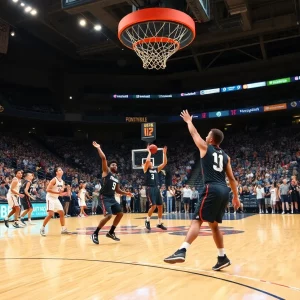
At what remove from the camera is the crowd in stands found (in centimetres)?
2120

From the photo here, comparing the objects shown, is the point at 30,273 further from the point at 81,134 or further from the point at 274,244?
the point at 81,134

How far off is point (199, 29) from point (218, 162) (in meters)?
19.3

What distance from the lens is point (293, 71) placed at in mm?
29594

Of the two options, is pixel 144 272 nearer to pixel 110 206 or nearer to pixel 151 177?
pixel 110 206

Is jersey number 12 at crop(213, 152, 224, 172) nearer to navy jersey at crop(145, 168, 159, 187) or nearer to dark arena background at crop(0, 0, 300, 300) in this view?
dark arena background at crop(0, 0, 300, 300)

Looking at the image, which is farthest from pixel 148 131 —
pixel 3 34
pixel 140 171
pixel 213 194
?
pixel 213 194

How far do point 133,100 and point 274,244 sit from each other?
28360 millimetres

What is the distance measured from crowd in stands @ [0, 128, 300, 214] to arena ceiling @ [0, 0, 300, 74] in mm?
6924

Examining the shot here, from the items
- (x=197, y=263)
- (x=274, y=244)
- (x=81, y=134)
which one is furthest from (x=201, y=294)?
(x=81, y=134)

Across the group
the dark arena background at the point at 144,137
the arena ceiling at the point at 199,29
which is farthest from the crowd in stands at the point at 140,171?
the arena ceiling at the point at 199,29

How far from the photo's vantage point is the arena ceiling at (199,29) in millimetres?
19500

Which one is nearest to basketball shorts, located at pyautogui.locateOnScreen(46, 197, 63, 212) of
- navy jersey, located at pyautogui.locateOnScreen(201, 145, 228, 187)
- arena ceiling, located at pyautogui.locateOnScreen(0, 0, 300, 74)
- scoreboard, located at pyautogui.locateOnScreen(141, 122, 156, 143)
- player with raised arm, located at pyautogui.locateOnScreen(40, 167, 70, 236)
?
player with raised arm, located at pyautogui.locateOnScreen(40, 167, 70, 236)

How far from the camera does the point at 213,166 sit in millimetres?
4684

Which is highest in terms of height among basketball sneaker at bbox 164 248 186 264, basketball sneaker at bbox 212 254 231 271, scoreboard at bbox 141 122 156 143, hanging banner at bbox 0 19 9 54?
hanging banner at bbox 0 19 9 54
